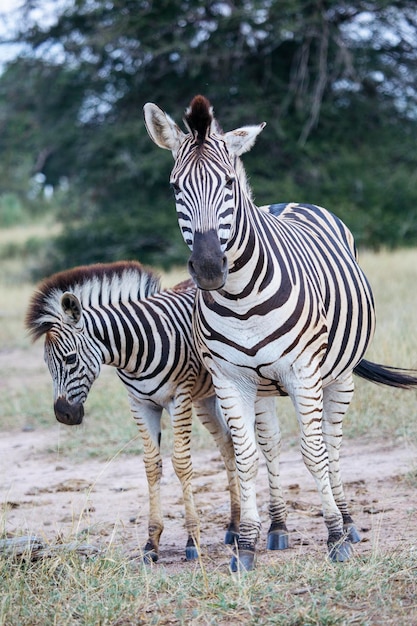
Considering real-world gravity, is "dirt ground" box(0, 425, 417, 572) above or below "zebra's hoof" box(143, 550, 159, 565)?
below

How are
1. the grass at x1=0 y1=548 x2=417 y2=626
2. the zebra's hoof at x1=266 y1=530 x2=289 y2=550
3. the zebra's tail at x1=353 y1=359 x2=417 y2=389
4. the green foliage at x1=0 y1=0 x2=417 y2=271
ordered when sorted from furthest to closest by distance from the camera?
the green foliage at x1=0 y1=0 x2=417 y2=271 → the zebra's tail at x1=353 y1=359 x2=417 y2=389 → the zebra's hoof at x1=266 y1=530 x2=289 y2=550 → the grass at x1=0 y1=548 x2=417 y2=626

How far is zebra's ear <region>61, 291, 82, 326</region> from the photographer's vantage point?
4.88 meters

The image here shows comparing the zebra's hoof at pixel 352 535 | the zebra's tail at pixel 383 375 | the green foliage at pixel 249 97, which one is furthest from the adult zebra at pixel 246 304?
the green foliage at pixel 249 97

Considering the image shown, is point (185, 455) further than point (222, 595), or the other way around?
point (185, 455)

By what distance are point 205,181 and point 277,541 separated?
216 cm

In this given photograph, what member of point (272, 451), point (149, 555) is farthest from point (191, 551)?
point (272, 451)

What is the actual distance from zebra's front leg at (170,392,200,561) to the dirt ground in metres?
0.11

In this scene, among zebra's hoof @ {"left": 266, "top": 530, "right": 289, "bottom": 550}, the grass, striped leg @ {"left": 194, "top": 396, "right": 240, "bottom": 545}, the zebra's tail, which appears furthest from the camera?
the zebra's tail

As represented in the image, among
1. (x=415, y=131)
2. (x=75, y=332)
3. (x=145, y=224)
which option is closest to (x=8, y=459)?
(x=75, y=332)

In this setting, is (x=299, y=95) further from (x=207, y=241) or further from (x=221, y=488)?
(x=207, y=241)

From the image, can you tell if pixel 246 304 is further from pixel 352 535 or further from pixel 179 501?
pixel 179 501

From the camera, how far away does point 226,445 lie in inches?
218

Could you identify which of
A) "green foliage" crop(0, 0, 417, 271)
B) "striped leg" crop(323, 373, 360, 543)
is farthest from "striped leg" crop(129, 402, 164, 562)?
"green foliage" crop(0, 0, 417, 271)

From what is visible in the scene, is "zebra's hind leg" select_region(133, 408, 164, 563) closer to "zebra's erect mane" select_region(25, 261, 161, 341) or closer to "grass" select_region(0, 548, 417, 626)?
"zebra's erect mane" select_region(25, 261, 161, 341)
